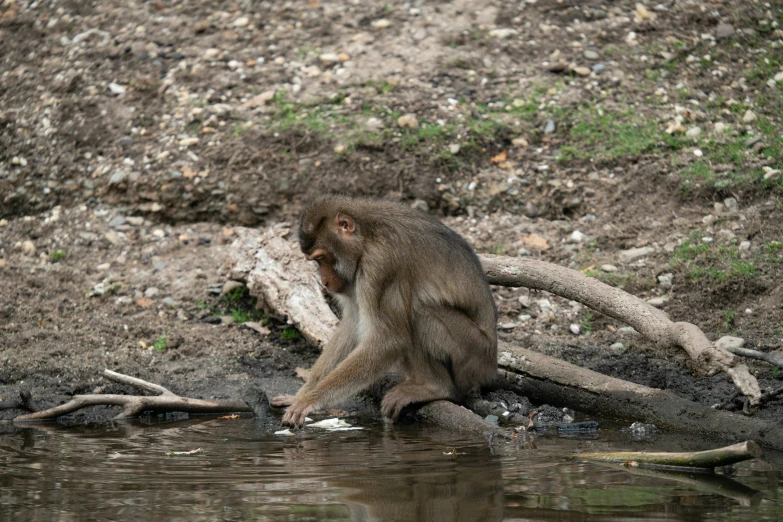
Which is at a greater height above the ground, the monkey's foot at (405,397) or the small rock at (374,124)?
the small rock at (374,124)

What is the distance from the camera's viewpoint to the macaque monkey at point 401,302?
6.41 metres

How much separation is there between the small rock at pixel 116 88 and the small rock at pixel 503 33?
495cm

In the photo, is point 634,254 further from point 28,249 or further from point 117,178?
point 28,249

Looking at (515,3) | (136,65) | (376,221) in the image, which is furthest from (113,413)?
(515,3)

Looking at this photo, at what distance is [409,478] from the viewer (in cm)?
487

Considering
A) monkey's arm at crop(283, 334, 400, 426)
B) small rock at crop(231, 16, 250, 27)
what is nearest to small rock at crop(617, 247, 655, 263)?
monkey's arm at crop(283, 334, 400, 426)

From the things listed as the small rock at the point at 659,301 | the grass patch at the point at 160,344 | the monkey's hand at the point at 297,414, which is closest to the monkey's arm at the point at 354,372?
the monkey's hand at the point at 297,414

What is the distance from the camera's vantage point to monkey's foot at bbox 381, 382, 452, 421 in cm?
657

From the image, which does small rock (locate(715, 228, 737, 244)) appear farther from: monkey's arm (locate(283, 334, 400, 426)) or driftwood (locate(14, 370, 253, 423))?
driftwood (locate(14, 370, 253, 423))

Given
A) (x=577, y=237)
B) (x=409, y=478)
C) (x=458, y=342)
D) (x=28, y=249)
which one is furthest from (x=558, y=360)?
(x=28, y=249)

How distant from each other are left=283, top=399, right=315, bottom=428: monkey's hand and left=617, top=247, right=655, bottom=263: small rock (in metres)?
4.04

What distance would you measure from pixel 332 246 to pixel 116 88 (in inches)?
251

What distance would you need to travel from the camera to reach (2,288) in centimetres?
Answer: 901

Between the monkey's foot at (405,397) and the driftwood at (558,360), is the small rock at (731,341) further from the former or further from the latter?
the monkey's foot at (405,397)
